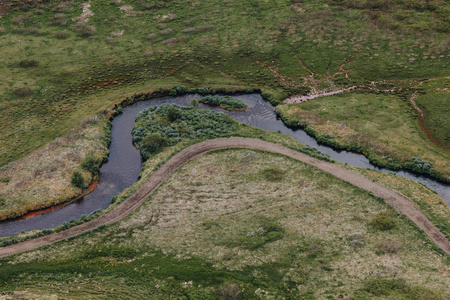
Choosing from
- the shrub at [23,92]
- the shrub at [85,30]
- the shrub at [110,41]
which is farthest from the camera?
the shrub at [85,30]

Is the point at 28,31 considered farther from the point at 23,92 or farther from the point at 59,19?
the point at 23,92

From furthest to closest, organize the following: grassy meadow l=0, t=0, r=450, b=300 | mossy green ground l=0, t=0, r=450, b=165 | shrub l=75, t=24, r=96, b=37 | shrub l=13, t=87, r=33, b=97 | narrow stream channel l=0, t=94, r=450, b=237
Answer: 1. shrub l=75, t=24, r=96, b=37
2. mossy green ground l=0, t=0, r=450, b=165
3. shrub l=13, t=87, r=33, b=97
4. narrow stream channel l=0, t=94, r=450, b=237
5. grassy meadow l=0, t=0, r=450, b=300

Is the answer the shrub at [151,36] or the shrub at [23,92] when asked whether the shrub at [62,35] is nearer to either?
the shrub at [151,36]

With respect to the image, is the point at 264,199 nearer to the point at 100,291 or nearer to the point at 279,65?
the point at 100,291

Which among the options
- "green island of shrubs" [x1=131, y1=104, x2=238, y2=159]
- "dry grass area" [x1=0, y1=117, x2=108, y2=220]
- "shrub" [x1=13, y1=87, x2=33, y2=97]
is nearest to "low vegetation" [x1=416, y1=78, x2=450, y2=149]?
"green island of shrubs" [x1=131, y1=104, x2=238, y2=159]

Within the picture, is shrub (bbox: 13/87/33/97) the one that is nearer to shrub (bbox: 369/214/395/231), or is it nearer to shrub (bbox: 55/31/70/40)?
shrub (bbox: 55/31/70/40)

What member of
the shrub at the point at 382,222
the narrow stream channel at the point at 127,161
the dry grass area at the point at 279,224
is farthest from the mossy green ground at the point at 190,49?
the shrub at the point at 382,222
